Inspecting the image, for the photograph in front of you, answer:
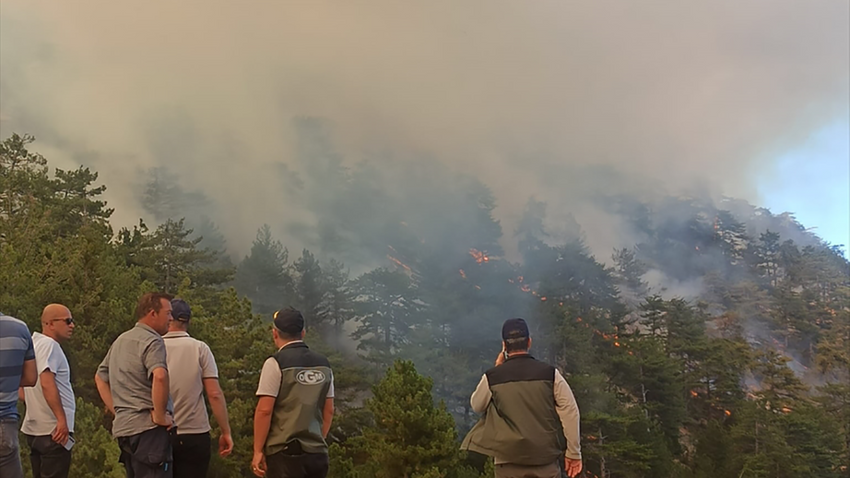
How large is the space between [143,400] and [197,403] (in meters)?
0.49

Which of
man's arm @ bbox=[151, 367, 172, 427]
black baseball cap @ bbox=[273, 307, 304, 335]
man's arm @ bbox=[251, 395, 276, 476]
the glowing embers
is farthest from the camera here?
the glowing embers

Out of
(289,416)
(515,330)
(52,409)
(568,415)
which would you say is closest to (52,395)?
(52,409)

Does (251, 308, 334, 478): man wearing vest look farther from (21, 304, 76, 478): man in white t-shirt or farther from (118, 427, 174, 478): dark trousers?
(21, 304, 76, 478): man in white t-shirt

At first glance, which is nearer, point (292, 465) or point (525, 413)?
point (292, 465)

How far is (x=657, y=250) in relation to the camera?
31.0 metres

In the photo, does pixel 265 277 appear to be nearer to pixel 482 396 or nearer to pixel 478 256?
pixel 478 256

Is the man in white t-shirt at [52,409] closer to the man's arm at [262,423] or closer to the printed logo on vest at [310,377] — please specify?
the man's arm at [262,423]

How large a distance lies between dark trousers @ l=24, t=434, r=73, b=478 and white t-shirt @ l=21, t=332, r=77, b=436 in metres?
0.05

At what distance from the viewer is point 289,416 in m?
2.83

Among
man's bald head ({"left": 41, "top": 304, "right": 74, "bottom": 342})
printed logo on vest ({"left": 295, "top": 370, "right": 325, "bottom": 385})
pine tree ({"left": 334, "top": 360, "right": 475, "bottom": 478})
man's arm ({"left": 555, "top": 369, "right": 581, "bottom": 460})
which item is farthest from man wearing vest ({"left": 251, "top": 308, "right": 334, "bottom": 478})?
pine tree ({"left": 334, "top": 360, "right": 475, "bottom": 478})

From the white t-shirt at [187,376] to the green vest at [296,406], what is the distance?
0.53m

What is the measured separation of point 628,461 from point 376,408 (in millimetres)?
9992

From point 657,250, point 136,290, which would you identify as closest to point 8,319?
point 136,290

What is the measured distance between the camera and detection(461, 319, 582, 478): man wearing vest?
2975mm
